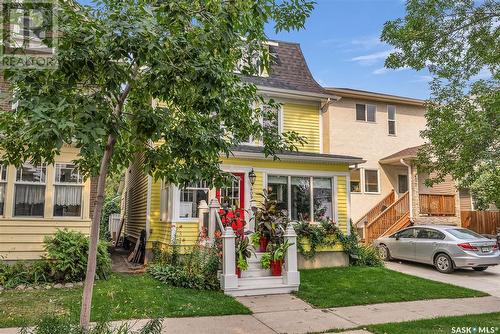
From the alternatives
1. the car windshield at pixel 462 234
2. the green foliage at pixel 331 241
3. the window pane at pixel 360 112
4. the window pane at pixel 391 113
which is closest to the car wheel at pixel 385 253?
the green foliage at pixel 331 241

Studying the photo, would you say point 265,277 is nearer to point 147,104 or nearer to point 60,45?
point 147,104

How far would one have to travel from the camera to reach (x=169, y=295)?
7.90 meters

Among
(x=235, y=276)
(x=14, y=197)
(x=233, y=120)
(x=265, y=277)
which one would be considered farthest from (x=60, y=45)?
(x=14, y=197)

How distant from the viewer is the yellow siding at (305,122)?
14.5 metres

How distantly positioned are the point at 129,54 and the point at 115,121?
0.65 metres

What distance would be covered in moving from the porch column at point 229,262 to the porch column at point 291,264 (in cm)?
127

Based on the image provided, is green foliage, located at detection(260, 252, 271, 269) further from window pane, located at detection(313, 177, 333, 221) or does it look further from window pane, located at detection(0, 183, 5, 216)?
window pane, located at detection(0, 183, 5, 216)

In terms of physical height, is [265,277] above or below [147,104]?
below

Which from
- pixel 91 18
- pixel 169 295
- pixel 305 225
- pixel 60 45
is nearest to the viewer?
pixel 60 45

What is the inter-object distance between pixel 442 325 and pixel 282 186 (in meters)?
6.69

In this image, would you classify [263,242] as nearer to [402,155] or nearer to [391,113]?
[402,155]

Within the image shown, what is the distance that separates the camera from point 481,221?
796 inches

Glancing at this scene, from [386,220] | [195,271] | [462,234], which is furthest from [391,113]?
[195,271]

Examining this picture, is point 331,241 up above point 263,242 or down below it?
below
